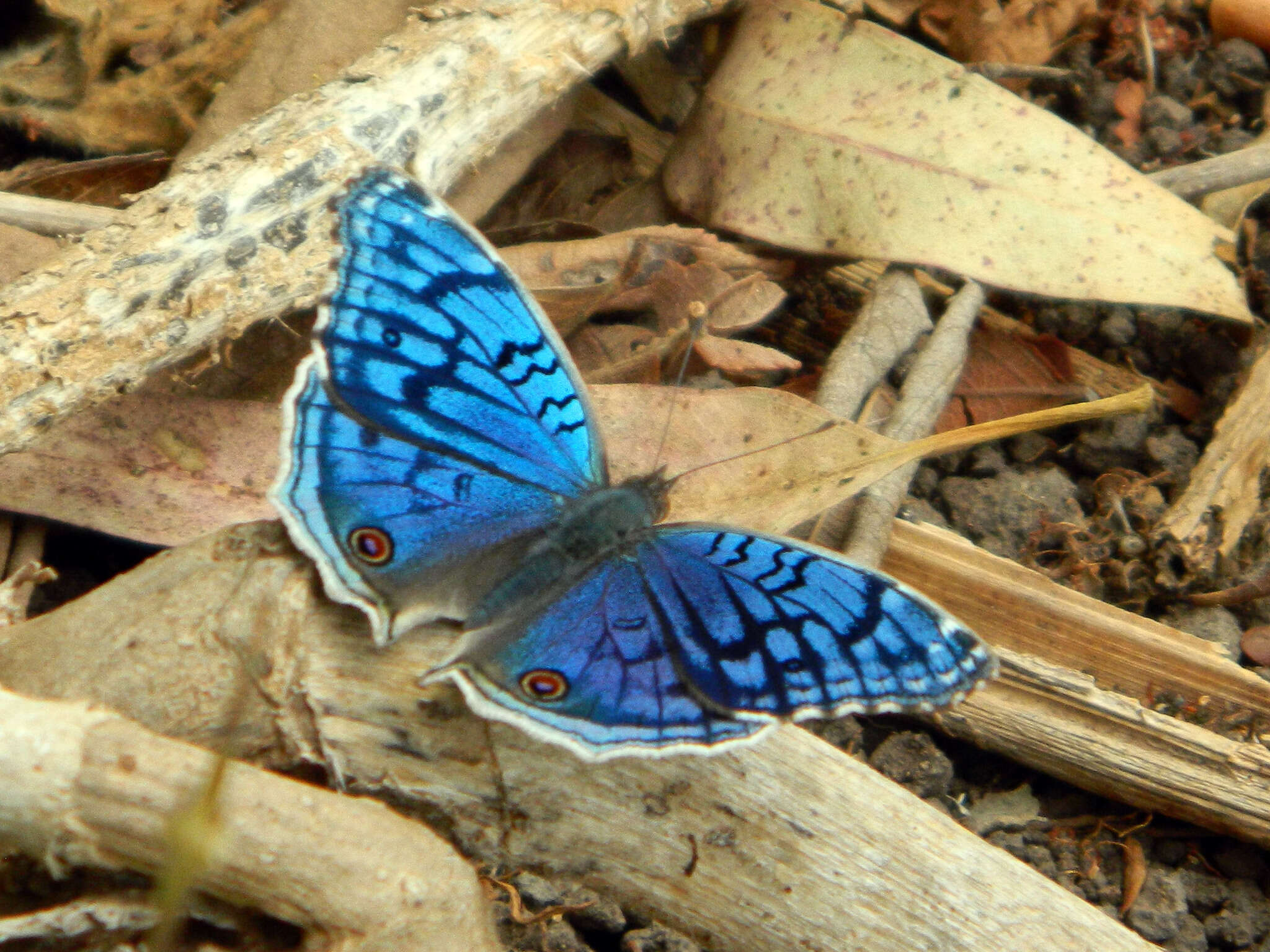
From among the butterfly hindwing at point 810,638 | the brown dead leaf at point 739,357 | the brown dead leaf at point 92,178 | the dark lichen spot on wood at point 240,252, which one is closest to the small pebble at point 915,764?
the butterfly hindwing at point 810,638

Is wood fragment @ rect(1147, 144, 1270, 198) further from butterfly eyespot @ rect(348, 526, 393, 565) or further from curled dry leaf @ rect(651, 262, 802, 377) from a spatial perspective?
butterfly eyespot @ rect(348, 526, 393, 565)

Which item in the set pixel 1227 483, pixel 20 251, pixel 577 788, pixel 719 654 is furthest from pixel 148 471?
pixel 1227 483

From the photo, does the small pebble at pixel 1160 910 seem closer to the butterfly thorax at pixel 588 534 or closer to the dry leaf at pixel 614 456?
the dry leaf at pixel 614 456

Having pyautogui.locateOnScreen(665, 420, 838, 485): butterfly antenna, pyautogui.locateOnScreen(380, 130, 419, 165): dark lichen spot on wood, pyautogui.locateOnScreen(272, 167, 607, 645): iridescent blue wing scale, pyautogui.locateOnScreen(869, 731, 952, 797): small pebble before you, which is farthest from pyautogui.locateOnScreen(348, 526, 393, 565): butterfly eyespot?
pyautogui.locateOnScreen(869, 731, 952, 797): small pebble

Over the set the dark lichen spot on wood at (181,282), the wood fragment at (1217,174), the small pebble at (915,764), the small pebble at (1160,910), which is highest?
the wood fragment at (1217,174)

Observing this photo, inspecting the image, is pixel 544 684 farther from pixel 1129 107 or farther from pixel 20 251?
pixel 1129 107
